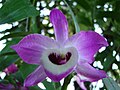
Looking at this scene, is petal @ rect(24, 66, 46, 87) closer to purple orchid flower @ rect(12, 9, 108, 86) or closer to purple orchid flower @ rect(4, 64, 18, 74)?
purple orchid flower @ rect(12, 9, 108, 86)

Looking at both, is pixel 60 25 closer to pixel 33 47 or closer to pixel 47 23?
pixel 33 47

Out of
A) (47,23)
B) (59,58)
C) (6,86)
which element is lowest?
(47,23)

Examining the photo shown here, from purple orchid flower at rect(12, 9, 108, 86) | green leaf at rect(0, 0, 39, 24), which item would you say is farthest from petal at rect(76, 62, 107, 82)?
green leaf at rect(0, 0, 39, 24)

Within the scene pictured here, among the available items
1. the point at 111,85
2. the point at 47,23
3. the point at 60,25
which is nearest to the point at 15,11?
the point at 60,25

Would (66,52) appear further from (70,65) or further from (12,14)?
(12,14)

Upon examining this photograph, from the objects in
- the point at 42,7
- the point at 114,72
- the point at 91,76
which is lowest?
the point at 114,72

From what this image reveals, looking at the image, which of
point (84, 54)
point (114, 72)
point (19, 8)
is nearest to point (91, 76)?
point (84, 54)
